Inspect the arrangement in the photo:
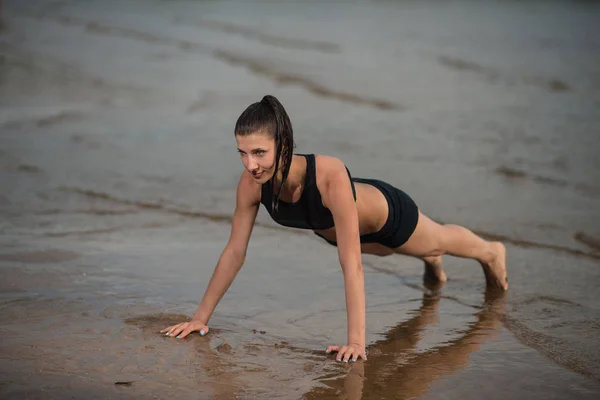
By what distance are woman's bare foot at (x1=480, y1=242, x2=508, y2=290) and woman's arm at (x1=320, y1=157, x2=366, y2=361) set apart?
141 centimetres

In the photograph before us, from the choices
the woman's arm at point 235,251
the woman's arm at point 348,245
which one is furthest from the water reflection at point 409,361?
the woman's arm at point 235,251

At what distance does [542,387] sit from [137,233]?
3.28 m

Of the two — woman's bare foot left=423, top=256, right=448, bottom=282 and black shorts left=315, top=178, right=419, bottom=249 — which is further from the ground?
black shorts left=315, top=178, right=419, bottom=249

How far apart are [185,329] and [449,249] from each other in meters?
1.71

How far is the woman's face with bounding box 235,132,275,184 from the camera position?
13.3 ft

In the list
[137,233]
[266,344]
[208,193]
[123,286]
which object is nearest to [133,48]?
[208,193]

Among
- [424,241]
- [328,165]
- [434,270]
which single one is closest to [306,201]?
[328,165]

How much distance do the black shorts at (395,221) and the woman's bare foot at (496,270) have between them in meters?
0.60

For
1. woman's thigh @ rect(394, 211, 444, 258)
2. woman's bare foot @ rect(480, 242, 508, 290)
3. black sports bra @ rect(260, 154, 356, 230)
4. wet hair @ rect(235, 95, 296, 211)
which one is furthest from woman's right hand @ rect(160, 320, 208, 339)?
woman's bare foot @ rect(480, 242, 508, 290)

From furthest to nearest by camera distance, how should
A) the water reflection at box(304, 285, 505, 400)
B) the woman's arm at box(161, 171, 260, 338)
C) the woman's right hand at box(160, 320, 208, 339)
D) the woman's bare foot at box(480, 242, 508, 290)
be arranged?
1. the woman's bare foot at box(480, 242, 508, 290)
2. the woman's arm at box(161, 171, 260, 338)
3. the woman's right hand at box(160, 320, 208, 339)
4. the water reflection at box(304, 285, 505, 400)

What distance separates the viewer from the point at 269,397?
3648mm

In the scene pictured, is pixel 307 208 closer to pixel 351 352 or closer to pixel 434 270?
pixel 351 352

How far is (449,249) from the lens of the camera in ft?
17.3

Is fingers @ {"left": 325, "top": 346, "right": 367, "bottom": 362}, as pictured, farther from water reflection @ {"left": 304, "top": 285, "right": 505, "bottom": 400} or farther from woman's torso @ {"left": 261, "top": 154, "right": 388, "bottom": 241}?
woman's torso @ {"left": 261, "top": 154, "right": 388, "bottom": 241}
